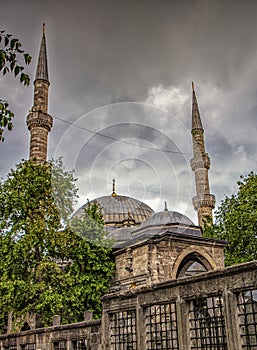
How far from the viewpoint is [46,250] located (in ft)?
58.9

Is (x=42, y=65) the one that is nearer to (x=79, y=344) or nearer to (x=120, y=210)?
(x=120, y=210)

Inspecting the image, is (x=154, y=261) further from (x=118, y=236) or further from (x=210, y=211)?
(x=210, y=211)

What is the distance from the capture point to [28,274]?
1750cm

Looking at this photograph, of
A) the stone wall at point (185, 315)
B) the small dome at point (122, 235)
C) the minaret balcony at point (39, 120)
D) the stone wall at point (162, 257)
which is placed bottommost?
the stone wall at point (185, 315)

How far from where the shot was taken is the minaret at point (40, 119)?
2545 cm

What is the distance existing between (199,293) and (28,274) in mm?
12643

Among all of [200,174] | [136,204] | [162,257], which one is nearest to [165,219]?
[162,257]

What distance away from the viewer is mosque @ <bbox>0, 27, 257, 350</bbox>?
6094mm

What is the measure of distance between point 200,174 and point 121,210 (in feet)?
24.6

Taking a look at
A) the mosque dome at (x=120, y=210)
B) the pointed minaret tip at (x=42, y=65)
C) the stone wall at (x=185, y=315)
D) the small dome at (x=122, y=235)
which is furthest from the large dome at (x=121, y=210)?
the stone wall at (x=185, y=315)

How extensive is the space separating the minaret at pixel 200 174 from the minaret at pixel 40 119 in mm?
13562

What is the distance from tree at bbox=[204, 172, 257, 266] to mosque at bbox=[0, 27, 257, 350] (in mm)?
1547

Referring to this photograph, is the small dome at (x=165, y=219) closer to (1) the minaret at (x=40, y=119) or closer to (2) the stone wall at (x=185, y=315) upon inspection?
(1) the minaret at (x=40, y=119)

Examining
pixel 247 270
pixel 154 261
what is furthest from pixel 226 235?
pixel 247 270
